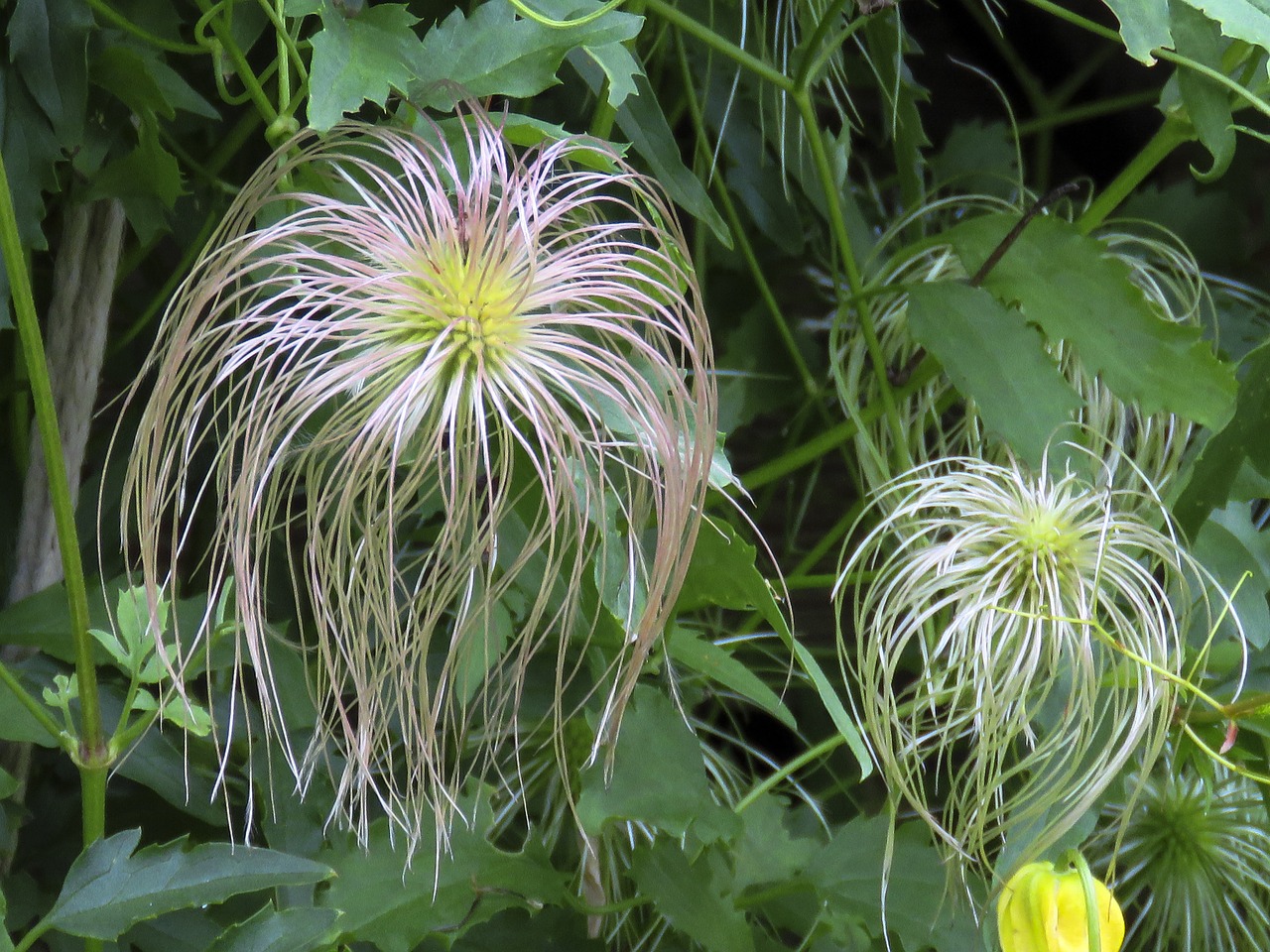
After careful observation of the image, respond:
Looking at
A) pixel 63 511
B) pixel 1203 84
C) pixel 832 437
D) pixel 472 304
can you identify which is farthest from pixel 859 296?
pixel 63 511

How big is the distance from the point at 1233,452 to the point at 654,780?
1.02 ft

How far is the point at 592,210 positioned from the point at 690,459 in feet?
0.47

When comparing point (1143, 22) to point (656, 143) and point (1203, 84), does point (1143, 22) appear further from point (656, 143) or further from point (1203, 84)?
point (656, 143)

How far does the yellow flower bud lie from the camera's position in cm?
46

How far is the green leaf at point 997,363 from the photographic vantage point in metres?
0.60

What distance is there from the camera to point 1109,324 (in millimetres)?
603

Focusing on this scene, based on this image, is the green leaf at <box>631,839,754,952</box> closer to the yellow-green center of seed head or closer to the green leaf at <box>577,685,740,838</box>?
the green leaf at <box>577,685,740,838</box>

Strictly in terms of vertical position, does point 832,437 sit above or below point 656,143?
below

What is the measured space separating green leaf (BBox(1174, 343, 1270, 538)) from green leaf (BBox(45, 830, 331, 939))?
1.43ft

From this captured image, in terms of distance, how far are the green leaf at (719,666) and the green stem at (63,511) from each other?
236 mm

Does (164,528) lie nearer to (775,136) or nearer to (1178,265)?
(775,136)

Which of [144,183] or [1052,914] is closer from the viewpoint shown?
[1052,914]

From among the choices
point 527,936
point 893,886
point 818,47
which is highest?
point 818,47

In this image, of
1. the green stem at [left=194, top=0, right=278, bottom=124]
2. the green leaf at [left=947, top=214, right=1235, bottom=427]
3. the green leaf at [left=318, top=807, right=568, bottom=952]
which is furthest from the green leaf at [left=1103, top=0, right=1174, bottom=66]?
the green leaf at [left=318, top=807, right=568, bottom=952]
